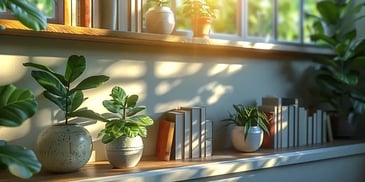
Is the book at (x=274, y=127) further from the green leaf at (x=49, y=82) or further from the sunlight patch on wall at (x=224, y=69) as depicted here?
the green leaf at (x=49, y=82)

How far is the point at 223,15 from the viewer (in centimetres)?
268

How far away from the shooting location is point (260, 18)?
2.96 metres

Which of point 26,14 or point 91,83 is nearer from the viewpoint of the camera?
point 26,14

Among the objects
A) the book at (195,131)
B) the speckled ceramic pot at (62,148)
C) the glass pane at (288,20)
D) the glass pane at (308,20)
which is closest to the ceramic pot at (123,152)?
the speckled ceramic pot at (62,148)

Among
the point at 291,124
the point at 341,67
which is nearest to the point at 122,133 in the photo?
the point at 291,124

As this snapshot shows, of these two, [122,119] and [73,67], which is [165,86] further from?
[73,67]

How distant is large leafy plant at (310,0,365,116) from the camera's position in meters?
2.45

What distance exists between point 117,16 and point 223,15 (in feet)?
3.35

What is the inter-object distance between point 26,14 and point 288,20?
2227 millimetres

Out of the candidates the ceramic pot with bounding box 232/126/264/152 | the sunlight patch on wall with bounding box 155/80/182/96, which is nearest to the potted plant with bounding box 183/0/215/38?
the sunlight patch on wall with bounding box 155/80/182/96

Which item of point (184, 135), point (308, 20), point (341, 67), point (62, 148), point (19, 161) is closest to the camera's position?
point (19, 161)

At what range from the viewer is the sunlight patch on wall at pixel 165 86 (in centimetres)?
202

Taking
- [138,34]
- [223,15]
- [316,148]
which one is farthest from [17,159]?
[223,15]

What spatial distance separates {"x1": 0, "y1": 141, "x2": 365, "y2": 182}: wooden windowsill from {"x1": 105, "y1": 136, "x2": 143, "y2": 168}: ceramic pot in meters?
0.03
